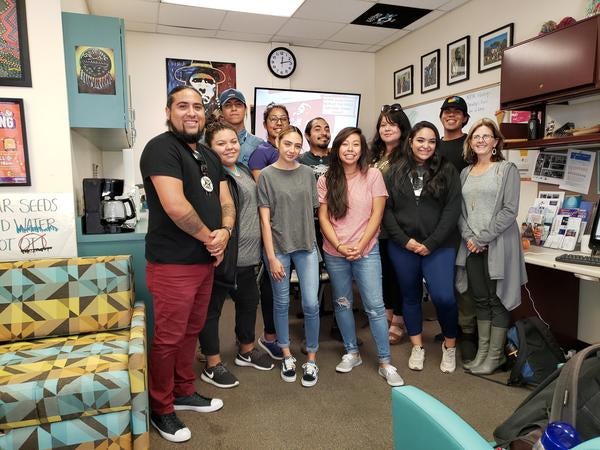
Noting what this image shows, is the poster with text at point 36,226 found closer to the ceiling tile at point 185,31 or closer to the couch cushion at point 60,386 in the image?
the couch cushion at point 60,386

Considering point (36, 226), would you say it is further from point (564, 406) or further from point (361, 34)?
point (361, 34)

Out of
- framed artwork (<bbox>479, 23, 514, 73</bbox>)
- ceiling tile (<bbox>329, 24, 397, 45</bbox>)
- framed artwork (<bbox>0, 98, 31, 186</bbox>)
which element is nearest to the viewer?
framed artwork (<bbox>0, 98, 31, 186</bbox>)

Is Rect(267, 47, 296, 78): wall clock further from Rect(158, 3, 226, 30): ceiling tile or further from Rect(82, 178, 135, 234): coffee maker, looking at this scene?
Rect(82, 178, 135, 234): coffee maker

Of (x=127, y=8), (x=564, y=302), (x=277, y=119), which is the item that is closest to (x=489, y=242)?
(x=564, y=302)

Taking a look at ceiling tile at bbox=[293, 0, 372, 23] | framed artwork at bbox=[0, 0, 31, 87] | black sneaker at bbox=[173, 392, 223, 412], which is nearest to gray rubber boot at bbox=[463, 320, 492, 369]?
black sneaker at bbox=[173, 392, 223, 412]

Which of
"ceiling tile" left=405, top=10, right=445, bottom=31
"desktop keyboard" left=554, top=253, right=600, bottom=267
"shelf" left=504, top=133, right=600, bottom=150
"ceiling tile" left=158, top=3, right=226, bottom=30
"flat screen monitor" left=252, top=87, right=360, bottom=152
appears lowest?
"desktop keyboard" left=554, top=253, right=600, bottom=267

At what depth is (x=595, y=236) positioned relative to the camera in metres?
2.50

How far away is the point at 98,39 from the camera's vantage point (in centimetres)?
241

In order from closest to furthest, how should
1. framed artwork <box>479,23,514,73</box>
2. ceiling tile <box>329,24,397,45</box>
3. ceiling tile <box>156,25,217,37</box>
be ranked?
framed artwork <box>479,23,514,73</box> → ceiling tile <box>156,25,217,37</box> → ceiling tile <box>329,24,397,45</box>

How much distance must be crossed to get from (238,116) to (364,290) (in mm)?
1289

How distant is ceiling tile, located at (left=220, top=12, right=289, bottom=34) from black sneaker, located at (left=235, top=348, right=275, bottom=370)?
322cm

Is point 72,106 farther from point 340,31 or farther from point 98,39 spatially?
point 340,31

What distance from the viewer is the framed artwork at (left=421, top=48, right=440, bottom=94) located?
14.5ft

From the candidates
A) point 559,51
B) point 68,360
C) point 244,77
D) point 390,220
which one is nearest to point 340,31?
point 244,77
